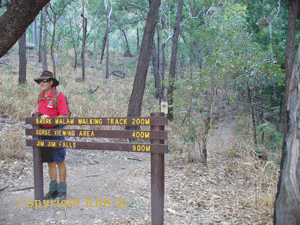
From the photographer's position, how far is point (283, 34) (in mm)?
11500

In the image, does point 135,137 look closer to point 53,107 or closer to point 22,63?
point 53,107

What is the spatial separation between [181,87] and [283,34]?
6625 millimetres

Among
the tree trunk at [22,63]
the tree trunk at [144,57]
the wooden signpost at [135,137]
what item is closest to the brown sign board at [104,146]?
the wooden signpost at [135,137]

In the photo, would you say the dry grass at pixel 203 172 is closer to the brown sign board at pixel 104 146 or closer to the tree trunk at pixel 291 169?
the tree trunk at pixel 291 169

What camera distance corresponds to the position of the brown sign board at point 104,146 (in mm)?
3279

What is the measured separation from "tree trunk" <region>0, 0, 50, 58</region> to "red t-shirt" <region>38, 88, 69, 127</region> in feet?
3.05

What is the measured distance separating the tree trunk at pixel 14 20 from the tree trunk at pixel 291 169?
3.73 metres

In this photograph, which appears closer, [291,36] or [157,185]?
[157,185]

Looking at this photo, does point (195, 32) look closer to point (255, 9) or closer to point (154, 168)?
point (255, 9)

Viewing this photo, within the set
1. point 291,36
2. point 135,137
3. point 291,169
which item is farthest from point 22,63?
point 291,169

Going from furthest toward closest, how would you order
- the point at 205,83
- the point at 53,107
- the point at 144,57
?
the point at 144,57 → the point at 205,83 → the point at 53,107

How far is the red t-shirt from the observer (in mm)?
4152

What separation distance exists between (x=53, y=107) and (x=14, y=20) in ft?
4.60

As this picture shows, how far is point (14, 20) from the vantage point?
384 cm
